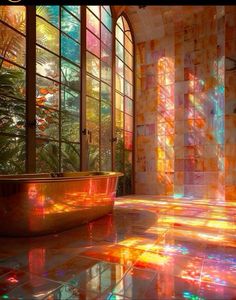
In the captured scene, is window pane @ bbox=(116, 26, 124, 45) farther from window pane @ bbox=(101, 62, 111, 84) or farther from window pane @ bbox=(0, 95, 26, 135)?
window pane @ bbox=(0, 95, 26, 135)

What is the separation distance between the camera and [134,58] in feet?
26.3

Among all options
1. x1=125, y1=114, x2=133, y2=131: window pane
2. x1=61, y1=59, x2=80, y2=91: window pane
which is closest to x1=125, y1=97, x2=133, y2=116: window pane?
x1=125, y1=114, x2=133, y2=131: window pane

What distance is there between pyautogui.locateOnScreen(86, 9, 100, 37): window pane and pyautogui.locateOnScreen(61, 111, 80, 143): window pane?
206 cm

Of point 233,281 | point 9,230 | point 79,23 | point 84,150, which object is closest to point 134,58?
point 79,23

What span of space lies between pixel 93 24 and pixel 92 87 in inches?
54.5

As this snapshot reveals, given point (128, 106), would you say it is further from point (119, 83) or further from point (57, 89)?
point (57, 89)

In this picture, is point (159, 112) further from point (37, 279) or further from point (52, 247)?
point (37, 279)

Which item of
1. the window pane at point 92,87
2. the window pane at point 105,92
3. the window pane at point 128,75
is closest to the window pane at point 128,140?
the window pane at point 105,92

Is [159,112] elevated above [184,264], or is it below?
above

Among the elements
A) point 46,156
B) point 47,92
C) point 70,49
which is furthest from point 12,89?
point 70,49

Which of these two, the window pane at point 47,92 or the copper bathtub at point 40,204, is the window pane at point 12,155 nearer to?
the window pane at point 47,92

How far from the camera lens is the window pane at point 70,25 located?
16.8 ft

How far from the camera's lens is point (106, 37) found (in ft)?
21.8
